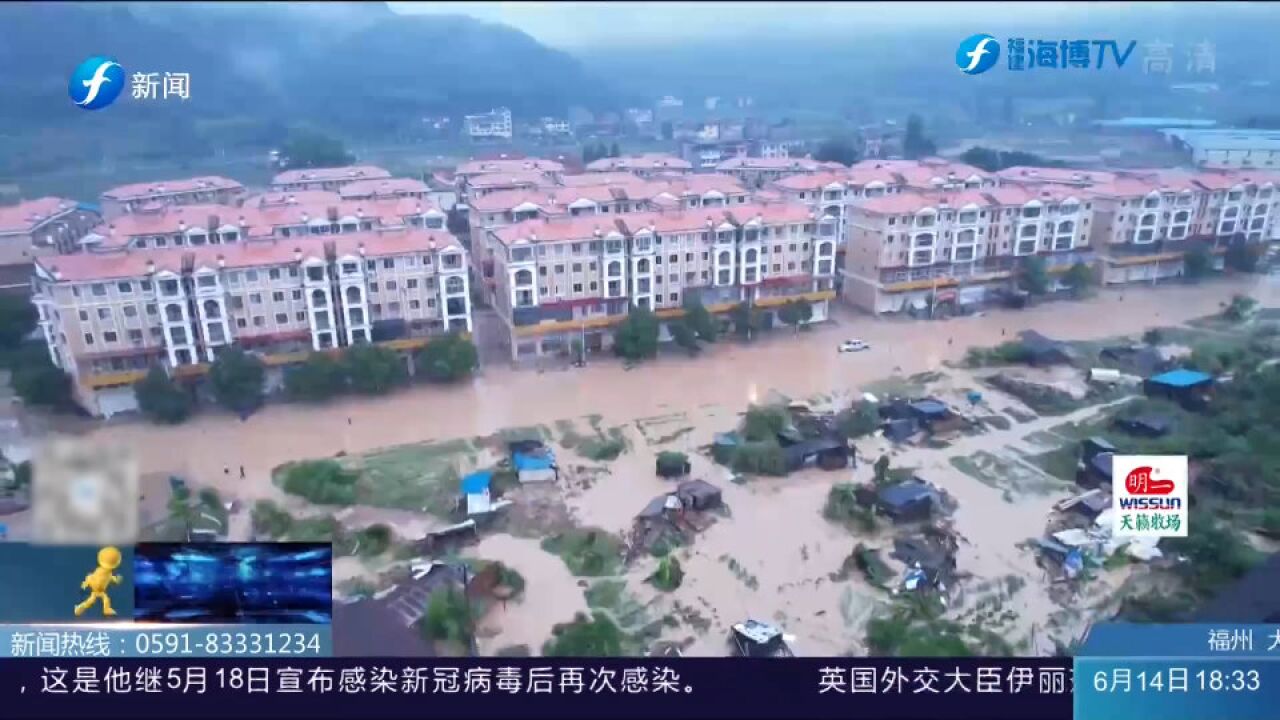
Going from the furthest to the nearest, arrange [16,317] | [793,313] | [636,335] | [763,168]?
[763,168] < [793,313] < [636,335] < [16,317]

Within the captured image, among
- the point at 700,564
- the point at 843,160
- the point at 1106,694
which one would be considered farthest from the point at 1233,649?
the point at 843,160

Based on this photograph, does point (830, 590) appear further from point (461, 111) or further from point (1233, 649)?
point (461, 111)

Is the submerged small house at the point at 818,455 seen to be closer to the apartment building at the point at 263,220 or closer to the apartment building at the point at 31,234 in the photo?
the apartment building at the point at 263,220

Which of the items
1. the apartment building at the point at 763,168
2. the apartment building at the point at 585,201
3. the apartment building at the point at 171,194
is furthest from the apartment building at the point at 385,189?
the apartment building at the point at 763,168

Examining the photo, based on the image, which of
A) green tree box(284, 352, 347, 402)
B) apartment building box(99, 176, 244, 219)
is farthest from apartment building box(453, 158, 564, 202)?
green tree box(284, 352, 347, 402)

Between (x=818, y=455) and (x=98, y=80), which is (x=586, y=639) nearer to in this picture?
(x=818, y=455)

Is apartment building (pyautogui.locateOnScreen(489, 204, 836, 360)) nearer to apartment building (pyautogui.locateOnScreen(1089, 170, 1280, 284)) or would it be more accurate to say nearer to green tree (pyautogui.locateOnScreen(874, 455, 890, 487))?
green tree (pyautogui.locateOnScreen(874, 455, 890, 487))

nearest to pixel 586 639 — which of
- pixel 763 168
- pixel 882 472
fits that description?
pixel 882 472
